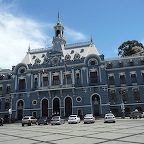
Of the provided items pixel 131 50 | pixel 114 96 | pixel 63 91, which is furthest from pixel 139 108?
pixel 131 50

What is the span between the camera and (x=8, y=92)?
54625 mm

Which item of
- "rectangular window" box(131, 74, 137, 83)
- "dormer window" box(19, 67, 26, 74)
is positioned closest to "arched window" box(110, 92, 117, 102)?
"rectangular window" box(131, 74, 137, 83)

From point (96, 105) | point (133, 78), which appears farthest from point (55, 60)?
point (133, 78)

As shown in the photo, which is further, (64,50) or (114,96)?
(64,50)

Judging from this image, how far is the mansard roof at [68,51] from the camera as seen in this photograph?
2041 inches

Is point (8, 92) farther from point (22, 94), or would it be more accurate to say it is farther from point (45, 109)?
point (45, 109)

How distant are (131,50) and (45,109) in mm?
37365

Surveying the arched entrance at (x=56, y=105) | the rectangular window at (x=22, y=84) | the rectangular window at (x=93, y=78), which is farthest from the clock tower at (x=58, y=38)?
the arched entrance at (x=56, y=105)

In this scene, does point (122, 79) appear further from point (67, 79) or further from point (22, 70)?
point (22, 70)

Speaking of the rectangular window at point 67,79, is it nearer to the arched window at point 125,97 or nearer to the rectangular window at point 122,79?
the rectangular window at point 122,79

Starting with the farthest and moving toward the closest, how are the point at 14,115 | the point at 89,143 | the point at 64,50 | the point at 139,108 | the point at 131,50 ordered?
the point at 131,50 < the point at 64,50 < the point at 14,115 < the point at 139,108 < the point at 89,143

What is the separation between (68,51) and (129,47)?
87.4 feet

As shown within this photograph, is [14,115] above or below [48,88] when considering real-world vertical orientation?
below

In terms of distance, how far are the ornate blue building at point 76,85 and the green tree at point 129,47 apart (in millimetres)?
18116
